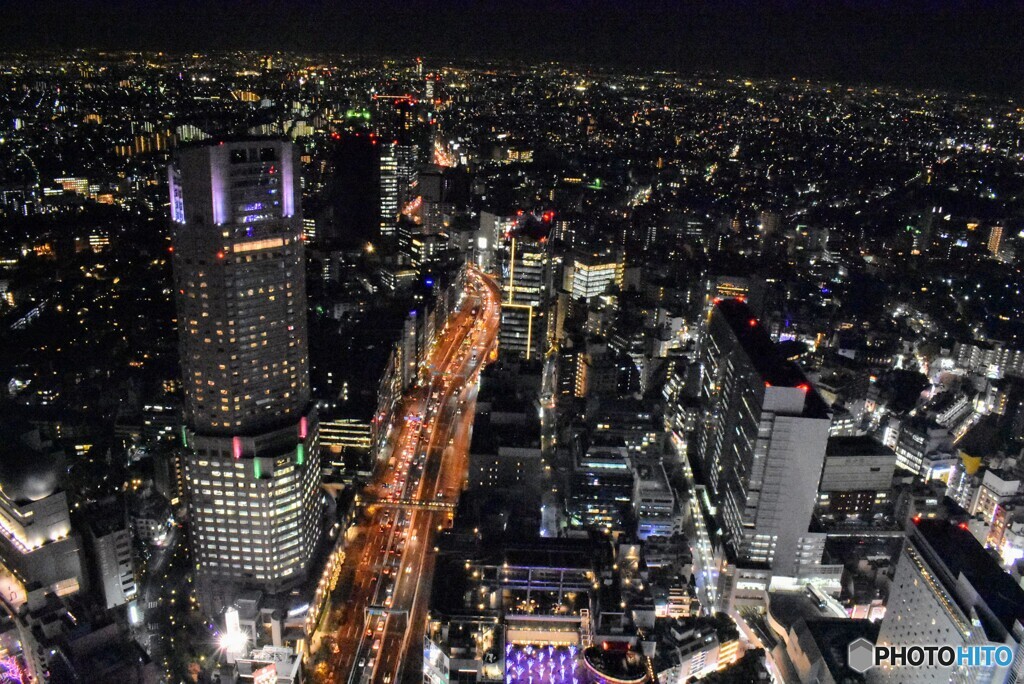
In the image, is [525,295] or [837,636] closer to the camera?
[837,636]

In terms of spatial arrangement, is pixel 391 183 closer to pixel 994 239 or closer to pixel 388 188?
pixel 388 188

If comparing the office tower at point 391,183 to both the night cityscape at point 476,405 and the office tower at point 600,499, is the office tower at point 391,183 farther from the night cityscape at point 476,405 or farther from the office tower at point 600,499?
the office tower at point 600,499

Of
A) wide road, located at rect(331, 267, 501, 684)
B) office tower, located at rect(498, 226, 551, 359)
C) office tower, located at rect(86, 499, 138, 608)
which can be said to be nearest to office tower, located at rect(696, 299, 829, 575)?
wide road, located at rect(331, 267, 501, 684)

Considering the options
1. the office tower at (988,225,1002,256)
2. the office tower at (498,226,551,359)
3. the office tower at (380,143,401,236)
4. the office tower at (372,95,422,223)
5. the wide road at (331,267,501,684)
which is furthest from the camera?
the office tower at (372,95,422,223)

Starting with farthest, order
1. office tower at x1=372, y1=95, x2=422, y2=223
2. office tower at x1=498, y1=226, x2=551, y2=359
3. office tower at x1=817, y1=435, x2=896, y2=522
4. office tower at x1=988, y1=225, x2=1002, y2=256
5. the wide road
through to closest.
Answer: office tower at x1=372, y1=95, x2=422, y2=223 < office tower at x1=988, y1=225, x2=1002, y2=256 < office tower at x1=498, y1=226, x2=551, y2=359 < office tower at x1=817, y1=435, x2=896, y2=522 < the wide road

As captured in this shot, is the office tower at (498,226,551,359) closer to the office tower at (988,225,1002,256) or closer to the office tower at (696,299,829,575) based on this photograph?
the office tower at (696,299,829,575)

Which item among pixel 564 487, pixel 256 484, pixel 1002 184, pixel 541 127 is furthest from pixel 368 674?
pixel 541 127

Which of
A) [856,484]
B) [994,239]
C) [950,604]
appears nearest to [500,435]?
[856,484]
